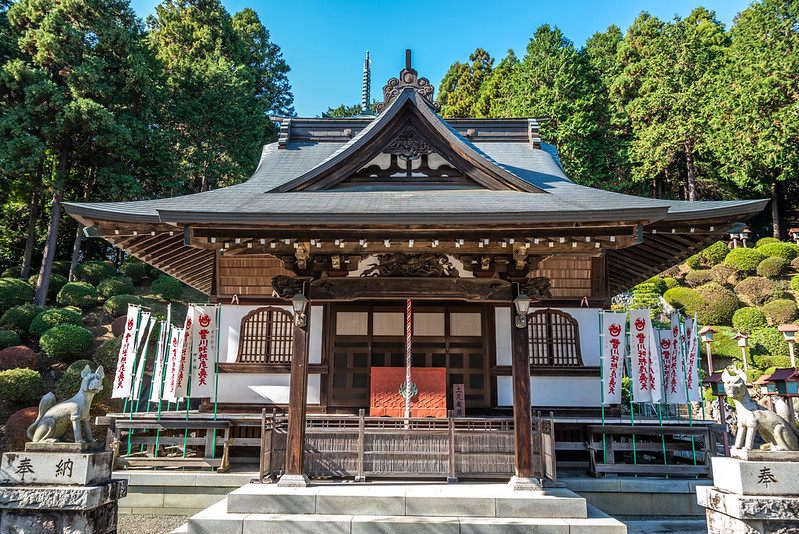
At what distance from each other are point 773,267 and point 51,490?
2998 centimetres

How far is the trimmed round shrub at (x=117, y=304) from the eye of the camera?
2156 centimetres

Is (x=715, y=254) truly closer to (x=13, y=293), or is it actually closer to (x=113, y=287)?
(x=113, y=287)

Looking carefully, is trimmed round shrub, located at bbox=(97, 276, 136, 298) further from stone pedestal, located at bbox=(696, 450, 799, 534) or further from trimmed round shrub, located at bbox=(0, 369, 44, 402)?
stone pedestal, located at bbox=(696, 450, 799, 534)

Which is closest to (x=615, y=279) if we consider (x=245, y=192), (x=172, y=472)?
(x=245, y=192)

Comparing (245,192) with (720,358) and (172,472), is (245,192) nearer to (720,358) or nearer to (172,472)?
(172,472)

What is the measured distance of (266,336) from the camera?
10555mm

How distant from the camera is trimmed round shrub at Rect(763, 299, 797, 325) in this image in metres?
21.8

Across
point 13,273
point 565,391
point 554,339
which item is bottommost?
point 565,391

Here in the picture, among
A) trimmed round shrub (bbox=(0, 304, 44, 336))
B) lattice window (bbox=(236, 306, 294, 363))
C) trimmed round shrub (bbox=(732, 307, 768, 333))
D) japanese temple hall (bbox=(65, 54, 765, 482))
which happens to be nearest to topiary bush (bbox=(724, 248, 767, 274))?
trimmed round shrub (bbox=(732, 307, 768, 333))

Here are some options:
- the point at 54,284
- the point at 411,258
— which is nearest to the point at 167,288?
the point at 54,284

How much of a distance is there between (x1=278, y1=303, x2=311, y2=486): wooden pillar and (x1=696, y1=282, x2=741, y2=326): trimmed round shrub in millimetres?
21624

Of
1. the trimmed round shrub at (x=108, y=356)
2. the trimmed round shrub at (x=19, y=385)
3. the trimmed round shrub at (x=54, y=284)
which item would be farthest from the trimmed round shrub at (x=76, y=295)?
the trimmed round shrub at (x=19, y=385)

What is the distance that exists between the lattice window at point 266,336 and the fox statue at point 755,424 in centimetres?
778

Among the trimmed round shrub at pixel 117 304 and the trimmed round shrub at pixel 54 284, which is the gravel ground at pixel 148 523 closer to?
the trimmed round shrub at pixel 117 304
